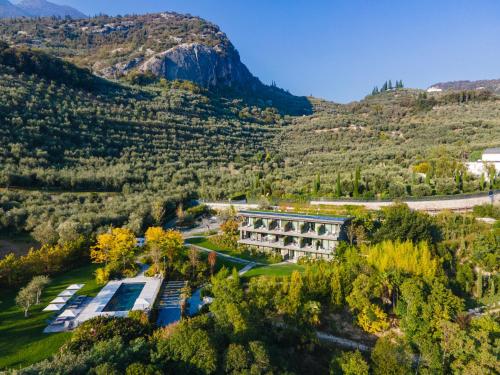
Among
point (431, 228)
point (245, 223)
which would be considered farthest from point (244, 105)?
point (431, 228)

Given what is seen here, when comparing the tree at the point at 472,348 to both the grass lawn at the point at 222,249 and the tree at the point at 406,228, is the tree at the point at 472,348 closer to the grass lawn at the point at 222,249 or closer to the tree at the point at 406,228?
the tree at the point at 406,228

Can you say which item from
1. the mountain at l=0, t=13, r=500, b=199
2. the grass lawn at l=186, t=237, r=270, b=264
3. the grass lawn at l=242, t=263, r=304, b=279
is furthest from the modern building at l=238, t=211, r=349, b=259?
the mountain at l=0, t=13, r=500, b=199

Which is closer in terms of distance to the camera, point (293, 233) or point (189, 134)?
point (293, 233)

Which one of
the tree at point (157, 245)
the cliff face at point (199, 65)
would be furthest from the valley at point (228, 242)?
the cliff face at point (199, 65)

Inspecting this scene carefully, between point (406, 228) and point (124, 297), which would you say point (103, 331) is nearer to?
point (124, 297)

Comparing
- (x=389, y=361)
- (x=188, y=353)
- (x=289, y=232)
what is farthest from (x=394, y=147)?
(x=188, y=353)

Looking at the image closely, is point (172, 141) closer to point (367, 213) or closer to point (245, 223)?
point (245, 223)
